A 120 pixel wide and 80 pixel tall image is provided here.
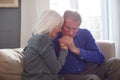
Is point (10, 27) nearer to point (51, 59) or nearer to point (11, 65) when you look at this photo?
point (11, 65)

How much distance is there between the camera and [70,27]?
187cm

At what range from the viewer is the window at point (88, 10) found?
2977mm

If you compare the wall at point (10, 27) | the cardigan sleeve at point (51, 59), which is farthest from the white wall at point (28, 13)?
the cardigan sleeve at point (51, 59)

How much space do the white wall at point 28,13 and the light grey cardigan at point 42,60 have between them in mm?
1135

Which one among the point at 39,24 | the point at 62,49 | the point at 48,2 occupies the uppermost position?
the point at 48,2

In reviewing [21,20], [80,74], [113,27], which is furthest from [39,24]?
[113,27]

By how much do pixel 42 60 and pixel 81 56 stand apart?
1.42 feet

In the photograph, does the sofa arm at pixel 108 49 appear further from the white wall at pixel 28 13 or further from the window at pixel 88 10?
the white wall at pixel 28 13

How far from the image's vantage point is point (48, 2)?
2.87 m

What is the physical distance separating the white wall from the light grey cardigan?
3.72ft

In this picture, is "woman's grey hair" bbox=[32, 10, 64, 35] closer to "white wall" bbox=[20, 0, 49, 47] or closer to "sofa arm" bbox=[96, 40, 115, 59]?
"sofa arm" bbox=[96, 40, 115, 59]

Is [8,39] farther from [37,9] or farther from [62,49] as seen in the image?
[62,49]

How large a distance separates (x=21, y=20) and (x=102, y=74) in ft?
4.27

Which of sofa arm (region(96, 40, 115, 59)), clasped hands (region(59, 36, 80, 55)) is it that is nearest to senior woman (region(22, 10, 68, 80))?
clasped hands (region(59, 36, 80, 55))
